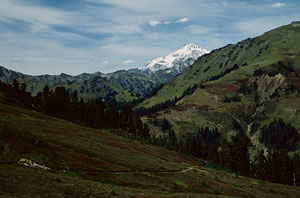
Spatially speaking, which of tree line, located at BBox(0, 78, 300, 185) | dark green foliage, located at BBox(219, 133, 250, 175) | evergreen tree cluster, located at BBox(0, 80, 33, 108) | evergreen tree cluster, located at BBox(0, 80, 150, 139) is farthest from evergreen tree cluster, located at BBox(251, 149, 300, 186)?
evergreen tree cluster, located at BBox(0, 80, 33, 108)

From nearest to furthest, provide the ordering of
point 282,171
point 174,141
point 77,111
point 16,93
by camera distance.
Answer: point 282,171 < point 16,93 < point 77,111 < point 174,141

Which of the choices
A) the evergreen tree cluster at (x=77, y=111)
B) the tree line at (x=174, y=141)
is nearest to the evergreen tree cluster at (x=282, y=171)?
the tree line at (x=174, y=141)

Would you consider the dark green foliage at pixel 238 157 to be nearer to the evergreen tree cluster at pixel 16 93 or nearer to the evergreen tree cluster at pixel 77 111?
the evergreen tree cluster at pixel 77 111

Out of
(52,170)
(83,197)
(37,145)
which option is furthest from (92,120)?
(83,197)

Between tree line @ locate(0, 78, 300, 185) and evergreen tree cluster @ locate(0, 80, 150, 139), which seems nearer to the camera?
tree line @ locate(0, 78, 300, 185)

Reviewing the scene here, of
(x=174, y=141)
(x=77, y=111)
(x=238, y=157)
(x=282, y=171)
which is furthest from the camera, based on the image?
(x=174, y=141)

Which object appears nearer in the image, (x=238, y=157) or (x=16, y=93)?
(x=238, y=157)

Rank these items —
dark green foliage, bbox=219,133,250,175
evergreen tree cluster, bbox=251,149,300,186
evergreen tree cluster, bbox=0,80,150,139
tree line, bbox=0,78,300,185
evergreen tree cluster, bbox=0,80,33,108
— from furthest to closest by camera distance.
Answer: evergreen tree cluster, bbox=0,80,150,139
dark green foliage, bbox=219,133,250,175
evergreen tree cluster, bbox=0,80,33,108
tree line, bbox=0,78,300,185
evergreen tree cluster, bbox=251,149,300,186

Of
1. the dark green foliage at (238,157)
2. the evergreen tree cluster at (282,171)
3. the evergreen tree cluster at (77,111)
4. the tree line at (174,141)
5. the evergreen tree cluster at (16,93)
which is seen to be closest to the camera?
the evergreen tree cluster at (282,171)

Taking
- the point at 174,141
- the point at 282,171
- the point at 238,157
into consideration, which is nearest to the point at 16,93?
the point at 174,141

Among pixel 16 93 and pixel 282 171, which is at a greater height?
pixel 16 93

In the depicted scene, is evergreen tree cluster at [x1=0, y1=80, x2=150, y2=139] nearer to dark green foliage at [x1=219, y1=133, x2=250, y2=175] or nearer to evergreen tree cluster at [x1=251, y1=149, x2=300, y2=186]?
dark green foliage at [x1=219, y1=133, x2=250, y2=175]

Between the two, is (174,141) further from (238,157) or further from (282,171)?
(282,171)

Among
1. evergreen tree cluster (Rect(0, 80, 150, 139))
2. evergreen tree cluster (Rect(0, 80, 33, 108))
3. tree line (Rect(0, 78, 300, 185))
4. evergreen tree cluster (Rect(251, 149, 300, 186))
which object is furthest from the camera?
evergreen tree cluster (Rect(0, 80, 150, 139))
